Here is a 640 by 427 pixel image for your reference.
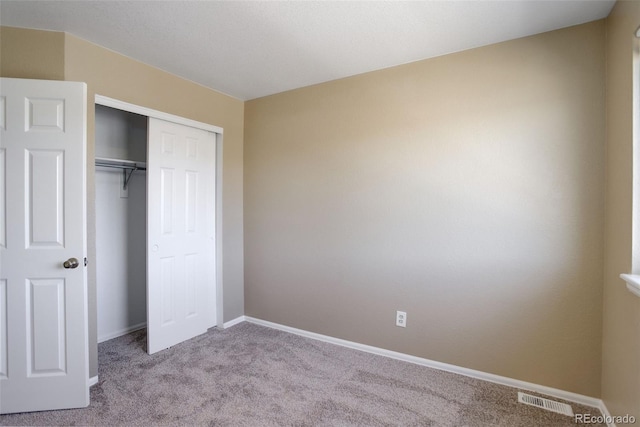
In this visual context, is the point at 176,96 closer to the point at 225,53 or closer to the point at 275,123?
the point at 225,53

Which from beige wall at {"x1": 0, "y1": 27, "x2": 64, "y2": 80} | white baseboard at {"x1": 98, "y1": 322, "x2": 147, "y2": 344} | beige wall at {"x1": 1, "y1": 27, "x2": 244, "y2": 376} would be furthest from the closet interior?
beige wall at {"x1": 0, "y1": 27, "x2": 64, "y2": 80}

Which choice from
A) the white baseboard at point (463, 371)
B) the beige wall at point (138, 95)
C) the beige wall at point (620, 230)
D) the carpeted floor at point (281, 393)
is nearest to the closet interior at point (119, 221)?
the carpeted floor at point (281, 393)

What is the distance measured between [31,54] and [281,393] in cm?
284

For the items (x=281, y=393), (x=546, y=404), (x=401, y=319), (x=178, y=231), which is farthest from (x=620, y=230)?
(x=178, y=231)

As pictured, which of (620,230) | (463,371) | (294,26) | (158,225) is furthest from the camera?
(158,225)

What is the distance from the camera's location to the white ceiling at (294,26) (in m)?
1.89

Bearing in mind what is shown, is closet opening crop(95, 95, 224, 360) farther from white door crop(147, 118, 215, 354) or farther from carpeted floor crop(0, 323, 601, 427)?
carpeted floor crop(0, 323, 601, 427)

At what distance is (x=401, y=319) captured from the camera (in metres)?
2.68

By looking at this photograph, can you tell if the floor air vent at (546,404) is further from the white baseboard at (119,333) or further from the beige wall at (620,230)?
the white baseboard at (119,333)

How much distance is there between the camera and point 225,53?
248 centimetres

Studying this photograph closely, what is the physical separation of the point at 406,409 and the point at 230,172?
268cm

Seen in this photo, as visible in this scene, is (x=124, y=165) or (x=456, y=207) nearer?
(x=456, y=207)

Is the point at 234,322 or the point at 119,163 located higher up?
the point at 119,163

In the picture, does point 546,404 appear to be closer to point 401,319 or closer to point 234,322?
point 401,319
